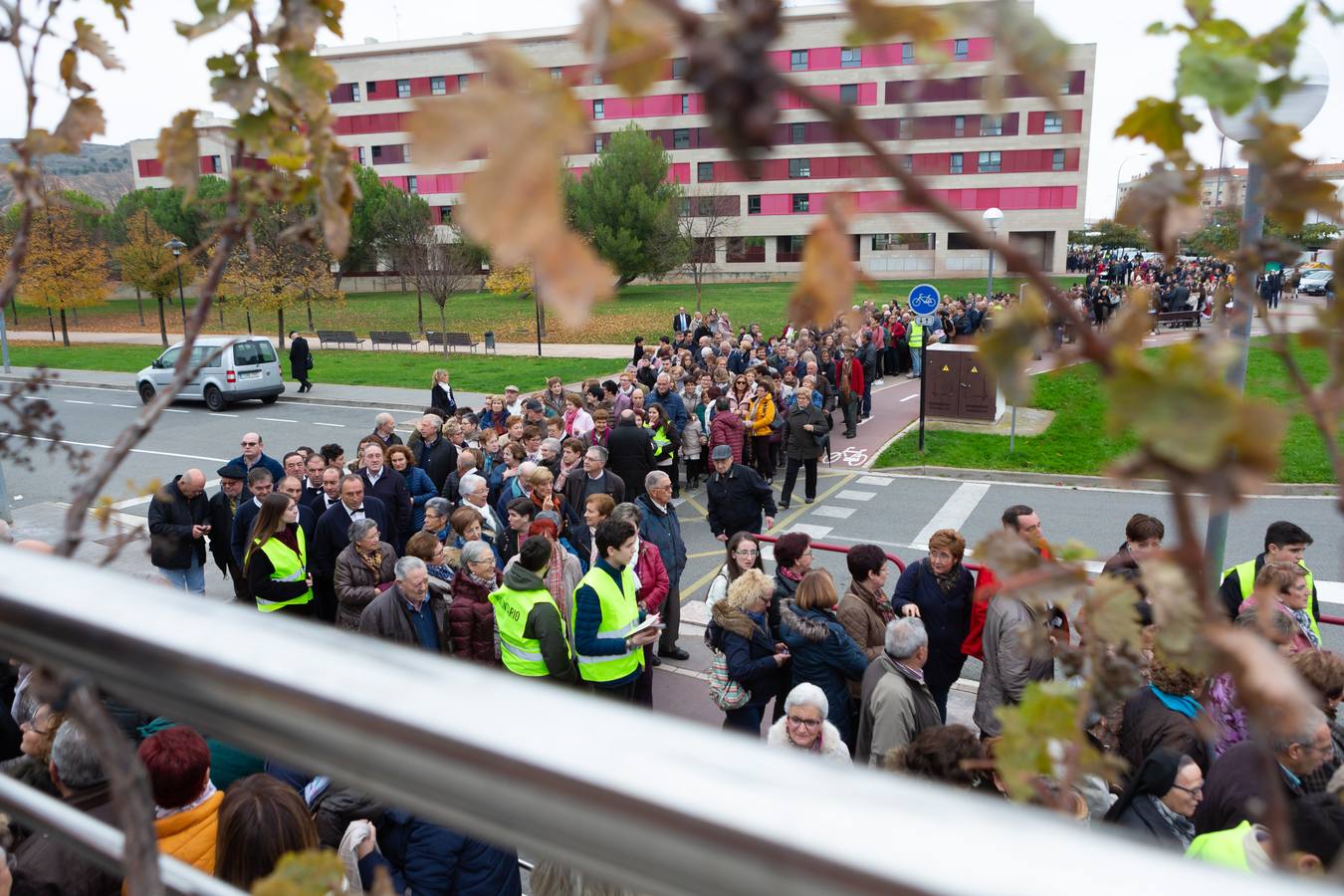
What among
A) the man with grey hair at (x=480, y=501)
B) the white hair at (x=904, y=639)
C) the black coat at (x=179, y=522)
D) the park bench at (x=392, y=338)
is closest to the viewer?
the white hair at (x=904, y=639)

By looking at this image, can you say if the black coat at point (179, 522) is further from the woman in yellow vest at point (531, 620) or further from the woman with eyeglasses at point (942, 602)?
the woman with eyeglasses at point (942, 602)

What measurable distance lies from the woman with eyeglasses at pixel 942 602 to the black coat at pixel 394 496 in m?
5.03

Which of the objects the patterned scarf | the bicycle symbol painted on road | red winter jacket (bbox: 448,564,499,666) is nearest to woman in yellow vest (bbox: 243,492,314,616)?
the patterned scarf

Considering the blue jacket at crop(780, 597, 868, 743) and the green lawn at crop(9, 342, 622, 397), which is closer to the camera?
the blue jacket at crop(780, 597, 868, 743)

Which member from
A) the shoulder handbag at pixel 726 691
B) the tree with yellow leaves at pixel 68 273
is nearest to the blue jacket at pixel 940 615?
the shoulder handbag at pixel 726 691

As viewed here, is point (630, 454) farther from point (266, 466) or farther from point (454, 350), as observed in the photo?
point (454, 350)

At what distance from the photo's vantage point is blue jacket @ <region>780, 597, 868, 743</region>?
559 cm

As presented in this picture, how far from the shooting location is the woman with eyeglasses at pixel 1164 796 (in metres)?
3.94

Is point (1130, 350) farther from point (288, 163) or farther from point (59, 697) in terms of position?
point (288, 163)

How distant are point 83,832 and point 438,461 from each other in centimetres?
979

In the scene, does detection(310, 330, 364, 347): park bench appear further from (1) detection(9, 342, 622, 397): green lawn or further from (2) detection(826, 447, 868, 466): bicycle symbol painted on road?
(2) detection(826, 447, 868, 466): bicycle symbol painted on road

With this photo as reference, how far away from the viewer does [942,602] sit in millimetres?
6391

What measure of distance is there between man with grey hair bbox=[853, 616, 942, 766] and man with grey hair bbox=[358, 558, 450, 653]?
275 centimetres

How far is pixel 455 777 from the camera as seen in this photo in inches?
23.0
